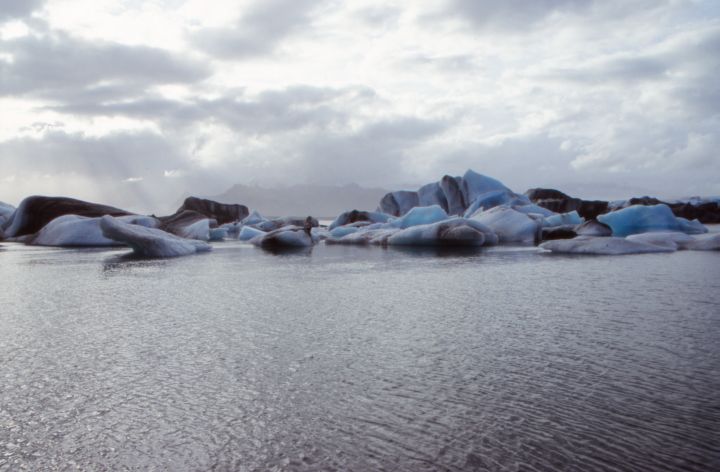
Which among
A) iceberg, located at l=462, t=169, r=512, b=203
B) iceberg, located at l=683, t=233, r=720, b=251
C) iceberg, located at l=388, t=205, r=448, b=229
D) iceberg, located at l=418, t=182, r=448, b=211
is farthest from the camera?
iceberg, located at l=418, t=182, r=448, b=211

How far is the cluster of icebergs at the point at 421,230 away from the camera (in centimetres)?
1611

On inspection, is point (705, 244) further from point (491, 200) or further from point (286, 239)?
point (491, 200)

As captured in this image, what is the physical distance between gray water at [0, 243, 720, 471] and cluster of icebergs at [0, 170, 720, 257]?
28.5 ft

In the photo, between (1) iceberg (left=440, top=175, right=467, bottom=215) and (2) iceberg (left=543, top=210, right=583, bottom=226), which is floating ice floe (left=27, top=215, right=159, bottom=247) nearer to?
(2) iceberg (left=543, top=210, right=583, bottom=226)

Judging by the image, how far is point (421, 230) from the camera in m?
20.0

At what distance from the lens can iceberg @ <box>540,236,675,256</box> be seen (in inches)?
569

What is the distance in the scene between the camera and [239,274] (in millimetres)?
10906

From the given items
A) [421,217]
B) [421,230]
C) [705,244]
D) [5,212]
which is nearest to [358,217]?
[421,217]

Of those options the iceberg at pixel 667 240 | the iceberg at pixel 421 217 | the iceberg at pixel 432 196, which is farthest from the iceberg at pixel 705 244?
the iceberg at pixel 432 196

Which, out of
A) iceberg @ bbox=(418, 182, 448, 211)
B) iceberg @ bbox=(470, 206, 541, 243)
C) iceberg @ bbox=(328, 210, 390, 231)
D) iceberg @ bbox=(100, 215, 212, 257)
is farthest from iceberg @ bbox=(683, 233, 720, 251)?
iceberg @ bbox=(418, 182, 448, 211)

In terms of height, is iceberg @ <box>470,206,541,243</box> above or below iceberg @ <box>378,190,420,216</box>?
below

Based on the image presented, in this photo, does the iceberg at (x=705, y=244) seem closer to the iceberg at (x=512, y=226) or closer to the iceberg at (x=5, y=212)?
the iceberg at (x=512, y=226)

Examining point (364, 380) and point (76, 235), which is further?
point (76, 235)

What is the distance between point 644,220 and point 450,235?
352 inches
